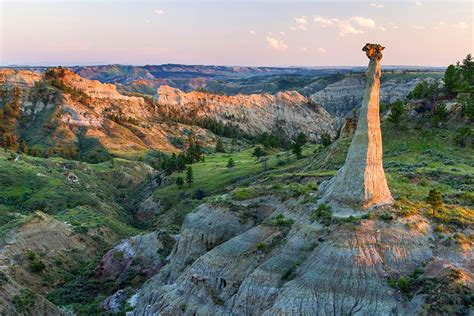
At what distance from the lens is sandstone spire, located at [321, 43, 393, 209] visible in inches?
1382

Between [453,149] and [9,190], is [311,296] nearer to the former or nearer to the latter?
[453,149]

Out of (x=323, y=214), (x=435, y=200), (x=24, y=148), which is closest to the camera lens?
(x=323, y=214)

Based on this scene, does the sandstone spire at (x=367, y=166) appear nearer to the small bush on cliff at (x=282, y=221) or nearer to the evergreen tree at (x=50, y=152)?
the small bush on cliff at (x=282, y=221)

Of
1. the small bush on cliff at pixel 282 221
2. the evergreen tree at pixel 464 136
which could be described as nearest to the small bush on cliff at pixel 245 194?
the small bush on cliff at pixel 282 221

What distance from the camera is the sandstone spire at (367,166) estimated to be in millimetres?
35094

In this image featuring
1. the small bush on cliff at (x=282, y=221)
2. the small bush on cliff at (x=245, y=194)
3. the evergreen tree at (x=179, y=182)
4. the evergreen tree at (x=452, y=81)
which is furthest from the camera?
the evergreen tree at (x=179, y=182)

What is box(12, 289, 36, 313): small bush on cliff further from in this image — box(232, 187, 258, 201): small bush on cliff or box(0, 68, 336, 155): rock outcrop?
box(0, 68, 336, 155): rock outcrop

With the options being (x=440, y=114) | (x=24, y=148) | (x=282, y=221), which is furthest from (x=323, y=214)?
(x=24, y=148)

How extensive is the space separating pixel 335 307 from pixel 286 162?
217ft

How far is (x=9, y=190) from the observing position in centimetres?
8525

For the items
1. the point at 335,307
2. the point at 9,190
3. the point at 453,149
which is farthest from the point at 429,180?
the point at 9,190

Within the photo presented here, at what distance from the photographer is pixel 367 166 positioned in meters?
35.4

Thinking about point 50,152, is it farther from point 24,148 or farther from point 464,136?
point 464,136

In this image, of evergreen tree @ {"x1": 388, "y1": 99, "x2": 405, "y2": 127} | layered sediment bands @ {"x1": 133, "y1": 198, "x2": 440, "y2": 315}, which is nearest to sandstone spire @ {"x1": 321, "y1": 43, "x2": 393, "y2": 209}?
layered sediment bands @ {"x1": 133, "y1": 198, "x2": 440, "y2": 315}
